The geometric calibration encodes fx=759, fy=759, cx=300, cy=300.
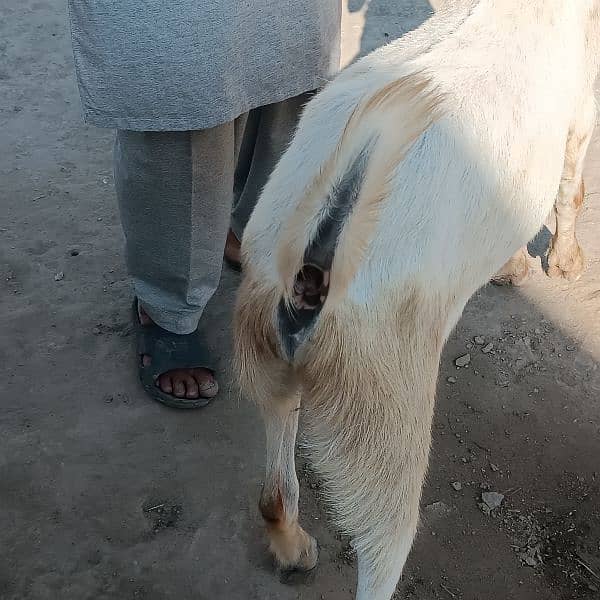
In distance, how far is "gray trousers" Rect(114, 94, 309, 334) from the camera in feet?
7.15

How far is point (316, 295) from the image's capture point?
4.68 feet

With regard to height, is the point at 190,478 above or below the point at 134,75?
below

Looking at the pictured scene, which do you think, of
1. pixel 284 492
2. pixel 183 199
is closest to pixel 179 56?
pixel 183 199

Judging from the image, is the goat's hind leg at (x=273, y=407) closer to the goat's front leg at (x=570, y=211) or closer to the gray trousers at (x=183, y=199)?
the gray trousers at (x=183, y=199)

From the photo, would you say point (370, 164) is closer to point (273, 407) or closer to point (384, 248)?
point (384, 248)

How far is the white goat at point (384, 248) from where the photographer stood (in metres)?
1.39

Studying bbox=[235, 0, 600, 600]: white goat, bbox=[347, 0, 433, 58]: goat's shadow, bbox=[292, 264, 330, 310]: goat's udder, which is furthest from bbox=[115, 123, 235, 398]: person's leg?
bbox=[347, 0, 433, 58]: goat's shadow

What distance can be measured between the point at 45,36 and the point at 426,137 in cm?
410

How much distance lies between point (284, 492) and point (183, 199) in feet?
2.97

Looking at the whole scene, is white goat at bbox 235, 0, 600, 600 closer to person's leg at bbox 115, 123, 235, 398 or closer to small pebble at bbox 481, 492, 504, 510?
person's leg at bbox 115, 123, 235, 398

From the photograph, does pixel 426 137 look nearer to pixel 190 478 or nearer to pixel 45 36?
pixel 190 478

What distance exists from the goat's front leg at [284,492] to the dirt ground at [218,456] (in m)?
0.08

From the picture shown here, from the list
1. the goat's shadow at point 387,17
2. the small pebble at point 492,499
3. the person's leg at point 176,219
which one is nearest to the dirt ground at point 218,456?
the small pebble at point 492,499

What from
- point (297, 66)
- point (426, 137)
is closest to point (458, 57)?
point (426, 137)
